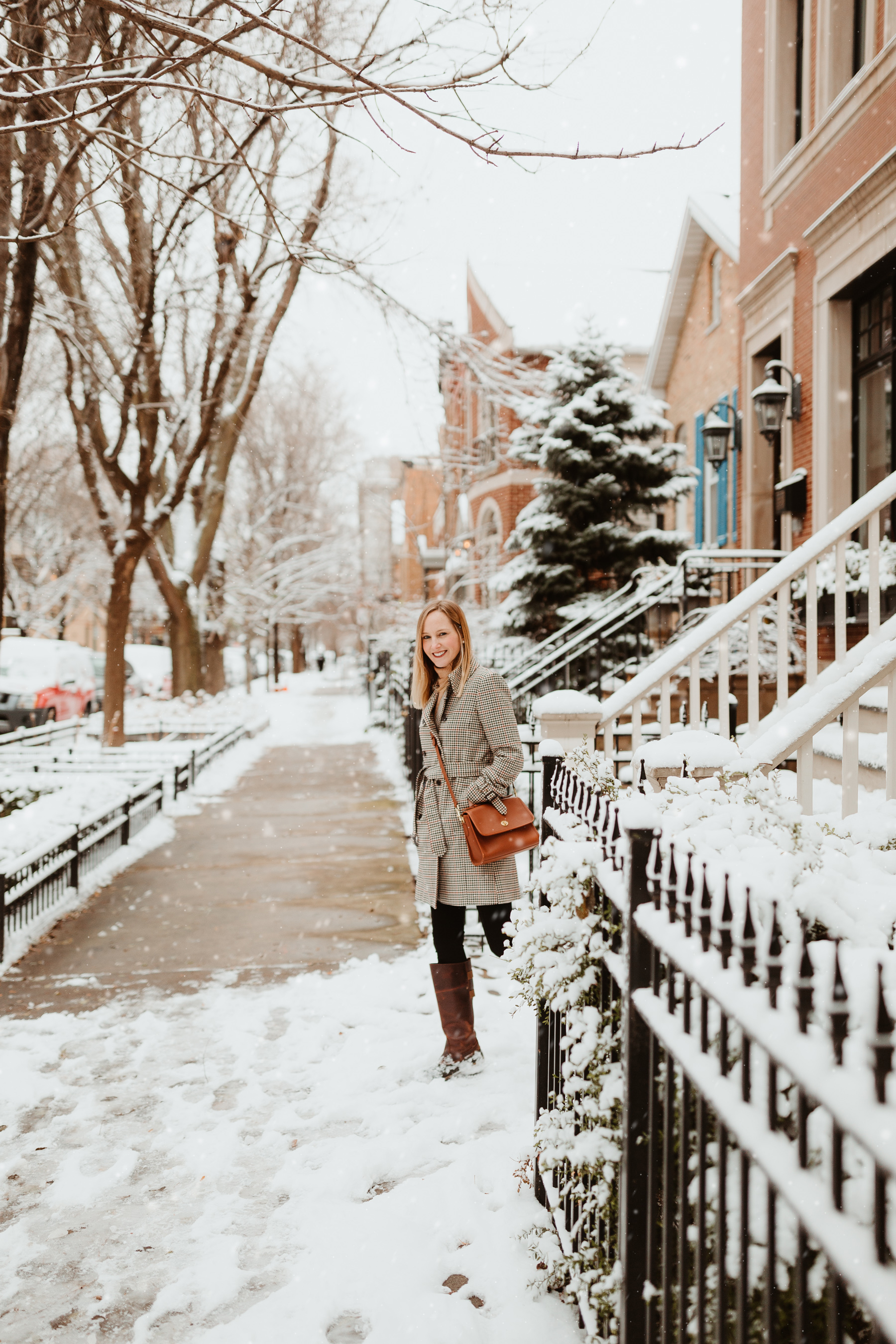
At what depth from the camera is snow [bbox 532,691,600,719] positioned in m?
5.40

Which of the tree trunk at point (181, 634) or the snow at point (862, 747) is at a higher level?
the tree trunk at point (181, 634)

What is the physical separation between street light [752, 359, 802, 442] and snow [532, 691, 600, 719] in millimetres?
5726

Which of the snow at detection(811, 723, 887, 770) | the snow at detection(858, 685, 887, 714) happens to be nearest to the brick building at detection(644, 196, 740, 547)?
the snow at detection(858, 685, 887, 714)

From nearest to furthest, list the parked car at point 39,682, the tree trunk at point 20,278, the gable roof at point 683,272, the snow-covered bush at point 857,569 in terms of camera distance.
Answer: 1. the tree trunk at point 20,278
2. the snow-covered bush at point 857,569
3. the gable roof at point 683,272
4. the parked car at point 39,682

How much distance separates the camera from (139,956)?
5898mm

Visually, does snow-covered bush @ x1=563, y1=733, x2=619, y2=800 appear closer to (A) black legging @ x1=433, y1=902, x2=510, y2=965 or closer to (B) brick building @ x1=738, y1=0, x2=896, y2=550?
(A) black legging @ x1=433, y1=902, x2=510, y2=965

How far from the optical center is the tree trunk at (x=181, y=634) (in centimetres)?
1928

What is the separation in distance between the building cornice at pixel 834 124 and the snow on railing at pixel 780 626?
4607mm

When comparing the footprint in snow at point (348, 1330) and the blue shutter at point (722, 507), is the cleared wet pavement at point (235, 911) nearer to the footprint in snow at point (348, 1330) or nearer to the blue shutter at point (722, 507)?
the footprint in snow at point (348, 1330)

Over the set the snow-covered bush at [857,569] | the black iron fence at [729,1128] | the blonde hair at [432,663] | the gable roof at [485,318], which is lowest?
the black iron fence at [729,1128]

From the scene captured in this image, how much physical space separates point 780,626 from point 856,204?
199 inches

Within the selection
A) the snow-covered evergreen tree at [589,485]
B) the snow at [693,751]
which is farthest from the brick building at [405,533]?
the snow at [693,751]

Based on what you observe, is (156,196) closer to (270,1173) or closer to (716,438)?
(716,438)

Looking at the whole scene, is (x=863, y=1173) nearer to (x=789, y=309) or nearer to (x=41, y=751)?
(x=789, y=309)
